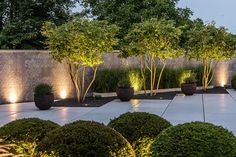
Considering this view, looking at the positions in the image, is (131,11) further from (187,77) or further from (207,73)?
(187,77)

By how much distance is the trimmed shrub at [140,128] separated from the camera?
4504 millimetres

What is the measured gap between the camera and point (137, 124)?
4656 millimetres

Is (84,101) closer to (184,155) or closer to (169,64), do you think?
(169,64)

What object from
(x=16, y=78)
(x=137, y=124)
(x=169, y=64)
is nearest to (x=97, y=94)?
(x=16, y=78)

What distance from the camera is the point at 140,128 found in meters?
4.61

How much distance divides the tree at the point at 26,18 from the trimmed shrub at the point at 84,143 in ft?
53.3

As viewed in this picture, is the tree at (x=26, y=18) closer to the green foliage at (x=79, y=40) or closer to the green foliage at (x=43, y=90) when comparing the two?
the green foliage at (x=79, y=40)

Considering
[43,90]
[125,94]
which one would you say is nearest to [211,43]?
[125,94]

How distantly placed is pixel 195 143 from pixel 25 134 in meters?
1.84

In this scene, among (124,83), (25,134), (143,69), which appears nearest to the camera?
(25,134)

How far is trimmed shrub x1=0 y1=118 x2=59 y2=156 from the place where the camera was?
4.33m

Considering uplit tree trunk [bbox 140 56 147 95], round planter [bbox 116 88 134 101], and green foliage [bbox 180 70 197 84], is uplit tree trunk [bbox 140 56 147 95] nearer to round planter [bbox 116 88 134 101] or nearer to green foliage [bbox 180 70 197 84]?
green foliage [bbox 180 70 197 84]

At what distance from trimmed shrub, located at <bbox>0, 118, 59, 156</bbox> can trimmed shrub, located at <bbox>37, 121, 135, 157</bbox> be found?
1.71 ft

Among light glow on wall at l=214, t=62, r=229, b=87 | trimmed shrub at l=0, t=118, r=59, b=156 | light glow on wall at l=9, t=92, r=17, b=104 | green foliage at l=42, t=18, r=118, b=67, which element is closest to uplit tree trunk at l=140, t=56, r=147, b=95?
green foliage at l=42, t=18, r=118, b=67
